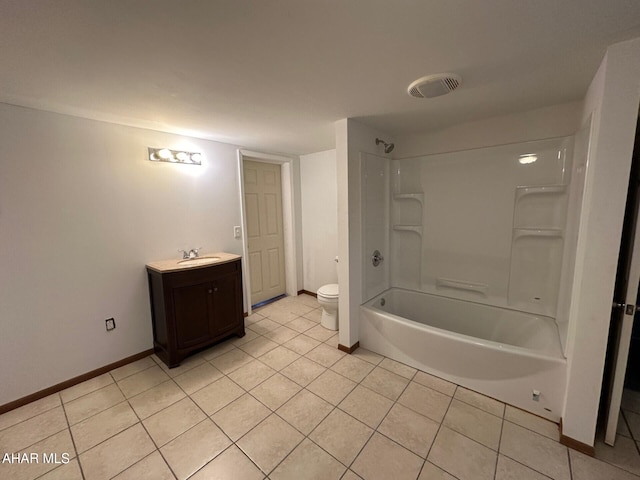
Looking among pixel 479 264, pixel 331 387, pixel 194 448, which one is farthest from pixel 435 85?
pixel 194 448

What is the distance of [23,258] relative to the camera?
71.0 inches

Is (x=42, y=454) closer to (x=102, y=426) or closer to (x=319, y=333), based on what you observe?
(x=102, y=426)

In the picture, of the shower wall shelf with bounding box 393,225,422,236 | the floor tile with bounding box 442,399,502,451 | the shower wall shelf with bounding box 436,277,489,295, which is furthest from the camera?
the shower wall shelf with bounding box 393,225,422,236

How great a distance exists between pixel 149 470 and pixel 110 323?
1.37 metres

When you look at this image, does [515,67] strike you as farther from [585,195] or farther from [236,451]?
[236,451]

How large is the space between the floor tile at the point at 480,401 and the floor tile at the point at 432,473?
0.62 metres

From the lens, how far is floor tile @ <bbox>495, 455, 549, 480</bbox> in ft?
4.26

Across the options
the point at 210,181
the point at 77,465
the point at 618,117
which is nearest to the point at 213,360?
Result: the point at 77,465

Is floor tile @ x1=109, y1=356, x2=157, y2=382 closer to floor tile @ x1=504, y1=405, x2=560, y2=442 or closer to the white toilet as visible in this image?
the white toilet

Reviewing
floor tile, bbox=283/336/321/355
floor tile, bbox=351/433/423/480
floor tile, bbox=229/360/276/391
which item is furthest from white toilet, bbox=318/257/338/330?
floor tile, bbox=351/433/423/480

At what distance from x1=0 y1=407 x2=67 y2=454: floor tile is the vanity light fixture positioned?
2.11 metres

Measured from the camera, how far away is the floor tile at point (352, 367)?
211 cm

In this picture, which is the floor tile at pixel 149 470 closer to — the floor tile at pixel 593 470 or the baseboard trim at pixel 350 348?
the baseboard trim at pixel 350 348

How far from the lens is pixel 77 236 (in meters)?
2.02
